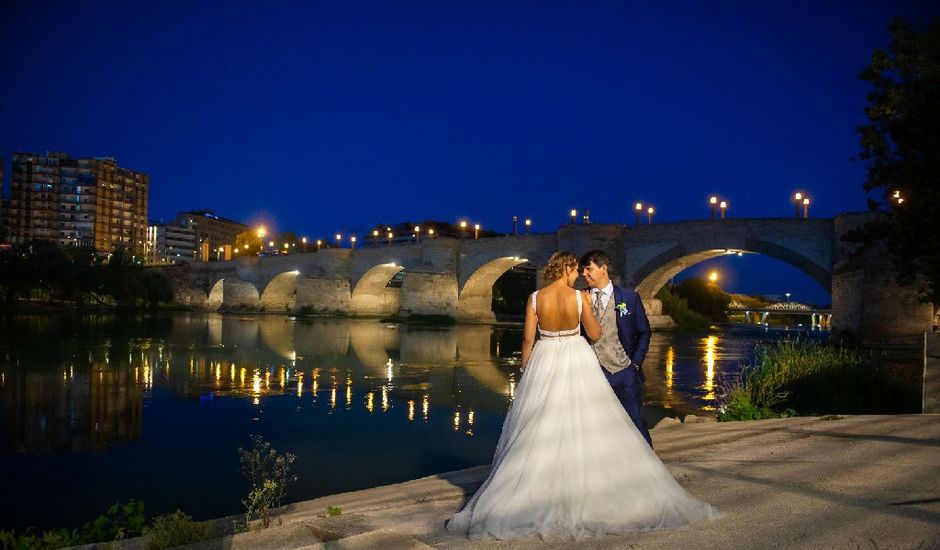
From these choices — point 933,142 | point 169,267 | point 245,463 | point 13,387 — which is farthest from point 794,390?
point 169,267

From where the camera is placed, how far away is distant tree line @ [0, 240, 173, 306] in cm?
4659

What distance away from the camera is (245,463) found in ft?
25.0

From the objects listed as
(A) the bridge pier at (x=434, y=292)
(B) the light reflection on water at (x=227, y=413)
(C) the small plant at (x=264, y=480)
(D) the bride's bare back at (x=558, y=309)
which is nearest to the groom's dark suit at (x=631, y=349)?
(D) the bride's bare back at (x=558, y=309)

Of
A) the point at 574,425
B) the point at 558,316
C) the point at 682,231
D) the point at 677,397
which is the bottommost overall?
the point at 677,397

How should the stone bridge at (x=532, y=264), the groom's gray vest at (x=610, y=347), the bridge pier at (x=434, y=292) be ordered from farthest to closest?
the bridge pier at (x=434, y=292) < the stone bridge at (x=532, y=264) < the groom's gray vest at (x=610, y=347)

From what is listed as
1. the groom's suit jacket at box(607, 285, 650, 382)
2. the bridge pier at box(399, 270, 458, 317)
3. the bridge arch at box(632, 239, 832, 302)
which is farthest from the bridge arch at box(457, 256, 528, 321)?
the groom's suit jacket at box(607, 285, 650, 382)

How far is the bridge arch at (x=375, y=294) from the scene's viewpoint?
2098 inches

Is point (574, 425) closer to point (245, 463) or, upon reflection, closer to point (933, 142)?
point (245, 463)

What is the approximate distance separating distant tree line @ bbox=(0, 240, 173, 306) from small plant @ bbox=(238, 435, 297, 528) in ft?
155

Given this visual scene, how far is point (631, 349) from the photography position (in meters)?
5.48

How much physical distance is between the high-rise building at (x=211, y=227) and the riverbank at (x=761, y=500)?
16233 centimetres

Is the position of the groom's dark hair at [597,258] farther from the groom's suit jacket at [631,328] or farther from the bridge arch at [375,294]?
the bridge arch at [375,294]

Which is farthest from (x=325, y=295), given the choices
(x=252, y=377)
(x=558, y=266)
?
(x=558, y=266)

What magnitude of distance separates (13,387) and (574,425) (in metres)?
12.2
